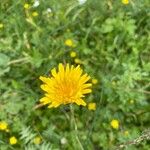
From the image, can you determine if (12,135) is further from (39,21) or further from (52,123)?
(39,21)

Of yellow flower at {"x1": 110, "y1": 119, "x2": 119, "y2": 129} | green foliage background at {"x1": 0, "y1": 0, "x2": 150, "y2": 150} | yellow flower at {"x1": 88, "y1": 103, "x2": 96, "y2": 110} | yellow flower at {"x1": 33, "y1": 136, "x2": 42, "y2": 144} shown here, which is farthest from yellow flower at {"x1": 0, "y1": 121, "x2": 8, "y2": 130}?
yellow flower at {"x1": 110, "y1": 119, "x2": 119, "y2": 129}

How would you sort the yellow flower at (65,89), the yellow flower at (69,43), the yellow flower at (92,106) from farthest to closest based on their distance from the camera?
the yellow flower at (69,43) → the yellow flower at (92,106) → the yellow flower at (65,89)

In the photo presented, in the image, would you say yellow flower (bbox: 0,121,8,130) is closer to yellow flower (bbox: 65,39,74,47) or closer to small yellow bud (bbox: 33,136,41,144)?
small yellow bud (bbox: 33,136,41,144)

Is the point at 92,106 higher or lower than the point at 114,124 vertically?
higher

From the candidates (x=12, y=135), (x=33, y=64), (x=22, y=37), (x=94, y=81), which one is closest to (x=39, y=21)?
(x=22, y=37)

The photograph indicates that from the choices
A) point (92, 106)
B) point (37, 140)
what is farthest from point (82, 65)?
point (37, 140)

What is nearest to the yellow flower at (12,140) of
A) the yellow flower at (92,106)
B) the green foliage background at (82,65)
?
the green foliage background at (82,65)

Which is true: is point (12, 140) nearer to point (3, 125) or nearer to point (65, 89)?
point (3, 125)

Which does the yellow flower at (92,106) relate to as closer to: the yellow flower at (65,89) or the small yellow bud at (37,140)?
the small yellow bud at (37,140)
